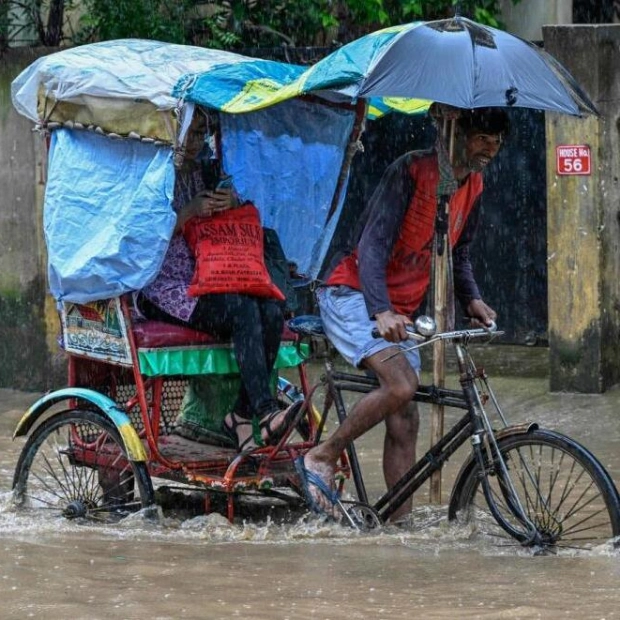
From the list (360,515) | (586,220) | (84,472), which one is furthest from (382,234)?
(586,220)

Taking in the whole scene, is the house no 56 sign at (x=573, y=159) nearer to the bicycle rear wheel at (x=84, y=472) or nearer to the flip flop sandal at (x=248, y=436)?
the flip flop sandal at (x=248, y=436)

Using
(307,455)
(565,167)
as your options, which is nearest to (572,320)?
(565,167)

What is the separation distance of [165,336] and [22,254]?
421 cm

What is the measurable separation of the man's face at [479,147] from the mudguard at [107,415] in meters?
1.76

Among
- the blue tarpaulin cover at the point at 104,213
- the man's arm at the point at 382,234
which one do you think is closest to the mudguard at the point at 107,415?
the blue tarpaulin cover at the point at 104,213

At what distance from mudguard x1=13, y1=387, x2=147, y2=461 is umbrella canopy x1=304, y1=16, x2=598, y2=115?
1633mm

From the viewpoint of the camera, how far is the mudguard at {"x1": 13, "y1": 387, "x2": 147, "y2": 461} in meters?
6.29

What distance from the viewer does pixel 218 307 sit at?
6445 mm

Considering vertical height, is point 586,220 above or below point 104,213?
below

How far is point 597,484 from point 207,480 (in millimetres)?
1701

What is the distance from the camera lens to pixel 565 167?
930 centimetres

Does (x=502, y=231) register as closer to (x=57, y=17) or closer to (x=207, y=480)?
(x=57, y=17)

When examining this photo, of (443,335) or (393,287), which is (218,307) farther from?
(443,335)

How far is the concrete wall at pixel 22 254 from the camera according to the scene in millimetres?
10234
